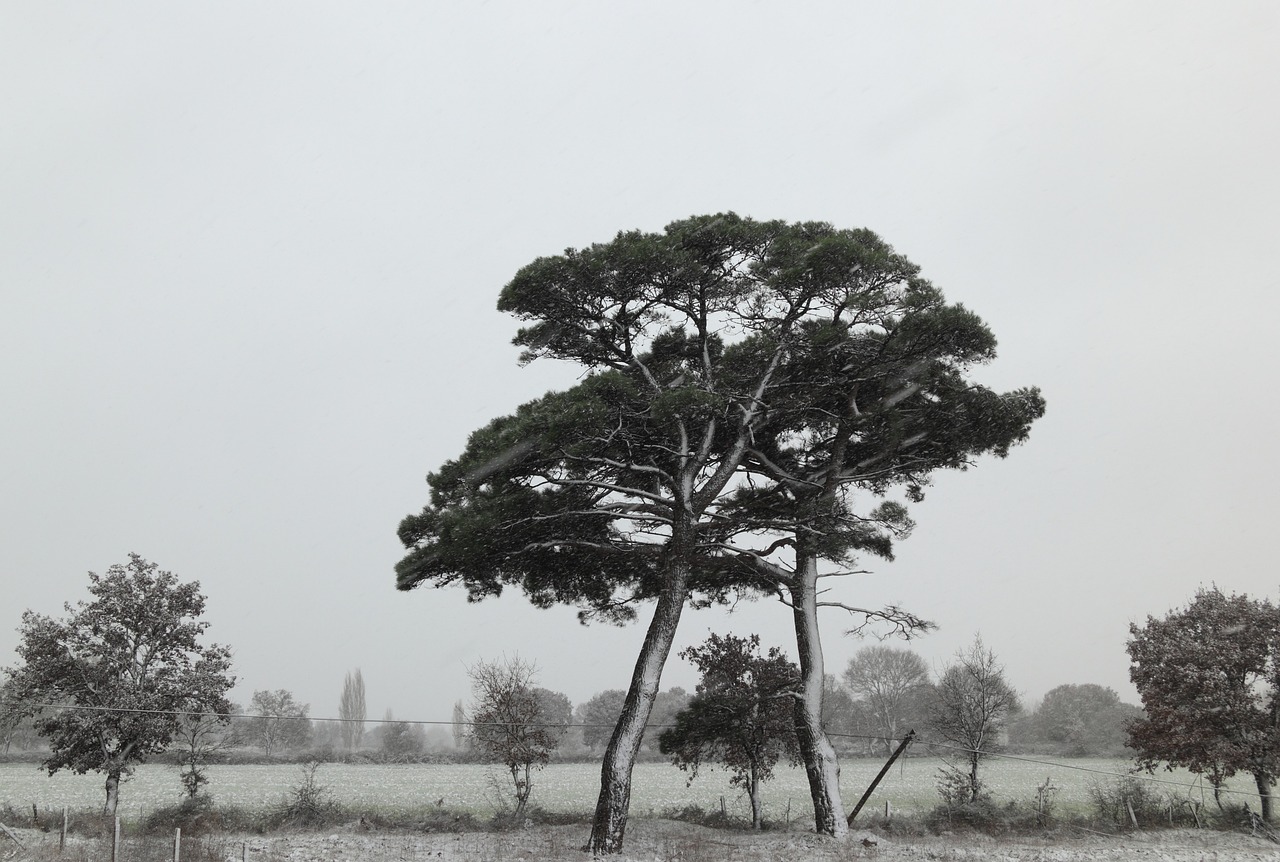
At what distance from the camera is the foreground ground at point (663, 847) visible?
13.1 m

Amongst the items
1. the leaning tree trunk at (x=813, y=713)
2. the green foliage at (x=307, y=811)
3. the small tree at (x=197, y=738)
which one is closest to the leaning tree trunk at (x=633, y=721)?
the leaning tree trunk at (x=813, y=713)

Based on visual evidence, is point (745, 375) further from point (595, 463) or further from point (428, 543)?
point (428, 543)

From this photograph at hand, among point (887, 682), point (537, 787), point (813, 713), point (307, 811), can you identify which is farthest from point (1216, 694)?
point (887, 682)

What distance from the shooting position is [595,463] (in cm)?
1523

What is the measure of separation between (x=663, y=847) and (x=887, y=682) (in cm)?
4836

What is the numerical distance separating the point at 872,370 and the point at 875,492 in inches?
147

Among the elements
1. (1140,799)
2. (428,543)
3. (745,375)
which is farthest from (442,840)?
(1140,799)

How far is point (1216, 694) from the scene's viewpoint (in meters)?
19.0

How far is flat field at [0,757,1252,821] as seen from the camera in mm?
23344

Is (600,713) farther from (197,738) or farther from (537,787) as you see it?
(197,738)

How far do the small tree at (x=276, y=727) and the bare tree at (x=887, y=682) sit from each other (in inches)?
1538

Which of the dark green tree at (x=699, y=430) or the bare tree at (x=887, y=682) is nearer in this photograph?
the dark green tree at (x=699, y=430)

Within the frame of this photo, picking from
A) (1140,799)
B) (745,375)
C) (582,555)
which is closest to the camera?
(745,375)

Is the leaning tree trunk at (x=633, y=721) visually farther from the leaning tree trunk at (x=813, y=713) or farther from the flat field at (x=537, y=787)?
the flat field at (x=537, y=787)
